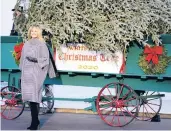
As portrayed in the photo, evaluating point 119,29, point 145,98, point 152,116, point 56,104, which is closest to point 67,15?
point 119,29

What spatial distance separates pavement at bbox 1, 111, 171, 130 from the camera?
6.77 metres

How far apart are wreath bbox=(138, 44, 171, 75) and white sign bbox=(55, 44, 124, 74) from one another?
0.35 m

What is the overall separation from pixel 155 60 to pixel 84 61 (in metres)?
1.08

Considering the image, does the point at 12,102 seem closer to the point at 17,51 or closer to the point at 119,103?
the point at 17,51

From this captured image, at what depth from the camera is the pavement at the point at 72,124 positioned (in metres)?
6.77

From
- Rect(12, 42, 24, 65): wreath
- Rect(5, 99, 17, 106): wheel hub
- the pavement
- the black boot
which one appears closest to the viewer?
the black boot

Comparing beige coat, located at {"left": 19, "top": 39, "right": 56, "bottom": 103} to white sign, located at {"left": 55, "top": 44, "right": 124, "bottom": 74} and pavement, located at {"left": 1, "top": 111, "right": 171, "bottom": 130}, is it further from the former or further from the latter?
pavement, located at {"left": 1, "top": 111, "right": 171, "bottom": 130}

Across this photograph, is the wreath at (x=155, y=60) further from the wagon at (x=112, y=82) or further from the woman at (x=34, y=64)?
the woman at (x=34, y=64)

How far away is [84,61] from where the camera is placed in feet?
22.1

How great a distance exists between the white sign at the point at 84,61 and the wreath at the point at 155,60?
0.35 meters

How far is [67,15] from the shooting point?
6.43m

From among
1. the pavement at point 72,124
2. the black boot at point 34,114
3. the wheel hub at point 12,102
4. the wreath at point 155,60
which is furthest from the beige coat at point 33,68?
the wreath at point 155,60

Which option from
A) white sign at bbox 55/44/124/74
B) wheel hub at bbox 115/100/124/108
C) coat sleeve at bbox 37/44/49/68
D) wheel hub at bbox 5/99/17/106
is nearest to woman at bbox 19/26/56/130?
coat sleeve at bbox 37/44/49/68

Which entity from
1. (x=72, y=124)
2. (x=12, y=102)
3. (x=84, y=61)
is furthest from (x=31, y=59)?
(x=72, y=124)
